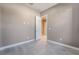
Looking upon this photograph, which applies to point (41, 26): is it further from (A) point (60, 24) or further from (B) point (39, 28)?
(A) point (60, 24)

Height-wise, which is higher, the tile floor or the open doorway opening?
the open doorway opening

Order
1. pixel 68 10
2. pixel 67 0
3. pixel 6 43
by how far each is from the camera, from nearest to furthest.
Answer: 1. pixel 67 0
2. pixel 6 43
3. pixel 68 10

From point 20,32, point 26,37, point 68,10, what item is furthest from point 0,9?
point 68,10

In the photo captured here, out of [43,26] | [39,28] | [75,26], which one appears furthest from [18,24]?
[75,26]

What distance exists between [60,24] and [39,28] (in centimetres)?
85

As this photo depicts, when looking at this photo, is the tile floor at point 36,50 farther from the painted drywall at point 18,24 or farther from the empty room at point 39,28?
the painted drywall at point 18,24

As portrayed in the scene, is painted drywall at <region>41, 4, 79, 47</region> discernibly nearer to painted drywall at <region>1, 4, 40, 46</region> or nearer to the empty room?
the empty room

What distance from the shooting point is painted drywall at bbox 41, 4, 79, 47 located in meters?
3.12

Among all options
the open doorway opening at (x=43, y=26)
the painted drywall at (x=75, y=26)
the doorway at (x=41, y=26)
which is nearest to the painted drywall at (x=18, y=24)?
Result: the doorway at (x=41, y=26)

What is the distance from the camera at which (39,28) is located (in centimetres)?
316

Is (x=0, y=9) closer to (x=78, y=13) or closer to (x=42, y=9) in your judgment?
(x=42, y=9)

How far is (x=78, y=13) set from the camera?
2795 mm

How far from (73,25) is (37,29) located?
1.27 meters

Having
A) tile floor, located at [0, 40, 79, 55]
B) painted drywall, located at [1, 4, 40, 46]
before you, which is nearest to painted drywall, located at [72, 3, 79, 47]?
tile floor, located at [0, 40, 79, 55]
